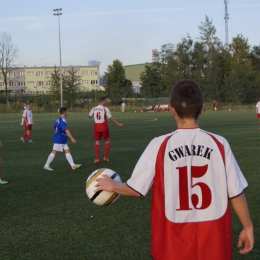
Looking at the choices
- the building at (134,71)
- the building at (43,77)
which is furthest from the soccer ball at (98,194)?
the building at (43,77)

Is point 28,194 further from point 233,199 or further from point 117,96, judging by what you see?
point 117,96

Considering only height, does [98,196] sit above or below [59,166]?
above

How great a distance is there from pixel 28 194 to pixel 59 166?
149 inches

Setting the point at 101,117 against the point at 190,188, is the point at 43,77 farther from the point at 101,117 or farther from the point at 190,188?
the point at 190,188

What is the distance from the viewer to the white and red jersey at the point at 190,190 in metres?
2.73

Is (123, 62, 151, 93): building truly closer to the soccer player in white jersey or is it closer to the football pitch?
the football pitch

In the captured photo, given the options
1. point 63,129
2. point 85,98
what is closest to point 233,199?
point 63,129

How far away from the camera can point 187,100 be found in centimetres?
277

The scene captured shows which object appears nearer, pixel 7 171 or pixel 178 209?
pixel 178 209

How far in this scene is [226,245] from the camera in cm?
277

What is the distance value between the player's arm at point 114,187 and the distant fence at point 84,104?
58289 mm

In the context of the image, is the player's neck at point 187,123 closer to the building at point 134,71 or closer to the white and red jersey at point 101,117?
the white and red jersey at point 101,117

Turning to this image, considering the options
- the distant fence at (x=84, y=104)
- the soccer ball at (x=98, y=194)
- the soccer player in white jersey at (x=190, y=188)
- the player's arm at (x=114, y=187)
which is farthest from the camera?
the distant fence at (x=84, y=104)

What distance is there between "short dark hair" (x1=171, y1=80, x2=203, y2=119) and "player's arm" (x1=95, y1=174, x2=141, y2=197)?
21.9 inches
